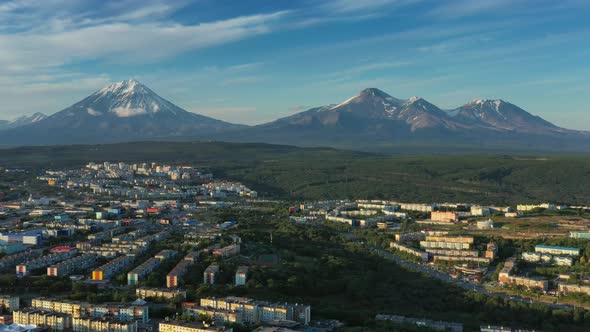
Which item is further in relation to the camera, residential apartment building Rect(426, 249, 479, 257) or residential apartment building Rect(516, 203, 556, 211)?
residential apartment building Rect(516, 203, 556, 211)

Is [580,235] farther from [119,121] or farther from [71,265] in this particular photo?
[119,121]

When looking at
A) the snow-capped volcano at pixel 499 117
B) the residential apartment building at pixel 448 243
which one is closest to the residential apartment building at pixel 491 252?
the residential apartment building at pixel 448 243

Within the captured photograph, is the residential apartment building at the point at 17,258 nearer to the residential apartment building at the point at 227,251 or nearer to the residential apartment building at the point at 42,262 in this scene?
the residential apartment building at the point at 42,262

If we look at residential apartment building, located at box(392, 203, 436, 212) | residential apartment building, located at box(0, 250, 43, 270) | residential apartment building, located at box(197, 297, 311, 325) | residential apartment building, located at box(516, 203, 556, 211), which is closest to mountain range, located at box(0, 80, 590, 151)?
residential apartment building, located at box(392, 203, 436, 212)

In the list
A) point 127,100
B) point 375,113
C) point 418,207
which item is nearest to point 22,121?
point 127,100

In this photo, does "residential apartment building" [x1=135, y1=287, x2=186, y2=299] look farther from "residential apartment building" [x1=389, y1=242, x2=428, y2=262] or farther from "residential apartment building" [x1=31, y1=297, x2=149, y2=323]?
"residential apartment building" [x1=389, y1=242, x2=428, y2=262]

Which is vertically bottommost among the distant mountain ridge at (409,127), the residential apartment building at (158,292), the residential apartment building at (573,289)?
the residential apartment building at (573,289)

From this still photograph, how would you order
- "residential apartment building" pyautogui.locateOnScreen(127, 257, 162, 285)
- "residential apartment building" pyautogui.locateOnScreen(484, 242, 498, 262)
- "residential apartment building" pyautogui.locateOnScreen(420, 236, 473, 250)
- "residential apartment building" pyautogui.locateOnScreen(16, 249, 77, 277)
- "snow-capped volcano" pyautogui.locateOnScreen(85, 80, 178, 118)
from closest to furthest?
1. "residential apartment building" pyautogui.locateOnScreen(127, 257, 162, 285)
2. "residential apartment building" pyautogui.locateOnScreen(16, 249, 77, 277)
3. "residential apartment building" pyautogui.locateOnScreen(484, 242, 498, 262)
4. "residential apartment building" pyautogui.locateOnScreen(420, 236, 473, 250)
5. "snow-capped volcano" pyautogui.locateOnScreen(85, 80, 178, 118)
